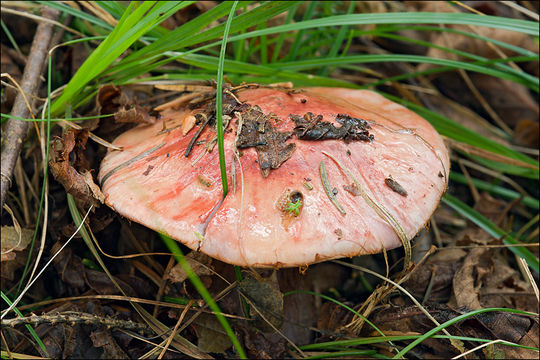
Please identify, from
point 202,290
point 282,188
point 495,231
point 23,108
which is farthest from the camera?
point 495,231

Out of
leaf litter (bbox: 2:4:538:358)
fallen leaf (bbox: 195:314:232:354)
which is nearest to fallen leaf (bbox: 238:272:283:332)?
leaf litter (bbox: 2:4:538:358)

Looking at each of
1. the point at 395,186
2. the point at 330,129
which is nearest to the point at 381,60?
the point at 330,129

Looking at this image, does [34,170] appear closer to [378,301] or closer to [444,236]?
[378,301]

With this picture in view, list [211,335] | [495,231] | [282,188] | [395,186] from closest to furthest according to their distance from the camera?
1. [282,188]
2. [395,186]
3. [211,335]
4. [495,231]

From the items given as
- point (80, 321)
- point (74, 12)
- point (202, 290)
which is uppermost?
point (74, 12)

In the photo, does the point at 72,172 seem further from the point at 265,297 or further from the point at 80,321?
the point at 265,297

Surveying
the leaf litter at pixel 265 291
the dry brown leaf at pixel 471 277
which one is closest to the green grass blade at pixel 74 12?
the leaf litter at pixel 265 291

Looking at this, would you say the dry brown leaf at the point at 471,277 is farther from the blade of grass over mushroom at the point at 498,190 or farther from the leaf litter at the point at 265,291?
the blade of grass over mushroom at the point at 498,190
